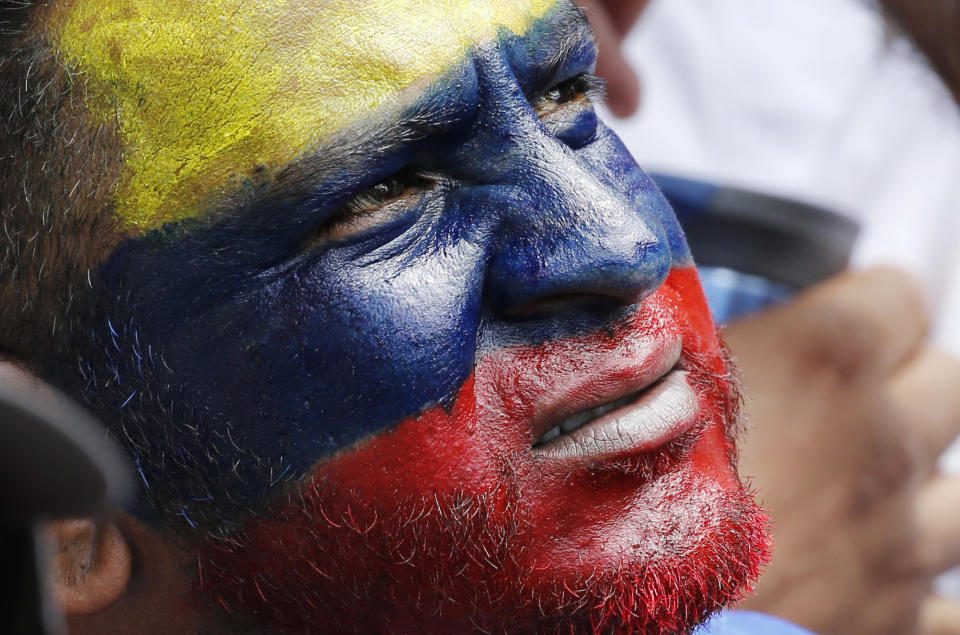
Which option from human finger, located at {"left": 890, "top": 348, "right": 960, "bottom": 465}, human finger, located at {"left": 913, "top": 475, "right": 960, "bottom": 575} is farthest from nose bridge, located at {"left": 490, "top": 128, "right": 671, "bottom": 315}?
human finger, located at {"left": 913, "top": 475, "right": 960, "bottom": 575}

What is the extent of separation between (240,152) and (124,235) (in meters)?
0.13

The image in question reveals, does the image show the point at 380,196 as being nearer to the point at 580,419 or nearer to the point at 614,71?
the point at 580,419

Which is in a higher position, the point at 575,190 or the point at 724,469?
the point at 575,190

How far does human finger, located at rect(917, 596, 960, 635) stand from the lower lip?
1.71m

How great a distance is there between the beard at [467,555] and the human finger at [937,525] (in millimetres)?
1593

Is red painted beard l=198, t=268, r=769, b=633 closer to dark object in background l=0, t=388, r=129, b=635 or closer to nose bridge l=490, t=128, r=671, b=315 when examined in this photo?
nose bridge l=490, t=128, r=671, b=315

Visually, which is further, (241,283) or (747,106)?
(747,106)

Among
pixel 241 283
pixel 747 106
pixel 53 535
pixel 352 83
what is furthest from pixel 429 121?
pixel 747 106

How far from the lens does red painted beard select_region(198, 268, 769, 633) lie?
99 centimetres

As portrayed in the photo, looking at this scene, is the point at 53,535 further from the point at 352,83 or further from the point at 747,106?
the point at 747,106

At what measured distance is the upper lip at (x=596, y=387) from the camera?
39.8 inches

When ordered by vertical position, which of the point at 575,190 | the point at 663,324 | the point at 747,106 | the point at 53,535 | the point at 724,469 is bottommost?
the point at 747,106

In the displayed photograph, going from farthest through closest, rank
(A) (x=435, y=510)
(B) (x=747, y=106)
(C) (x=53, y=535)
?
(B) (x=747, y=106), (C) (x=53, y=535), (A) (x=435, y=510)

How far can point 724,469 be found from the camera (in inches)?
43.9
